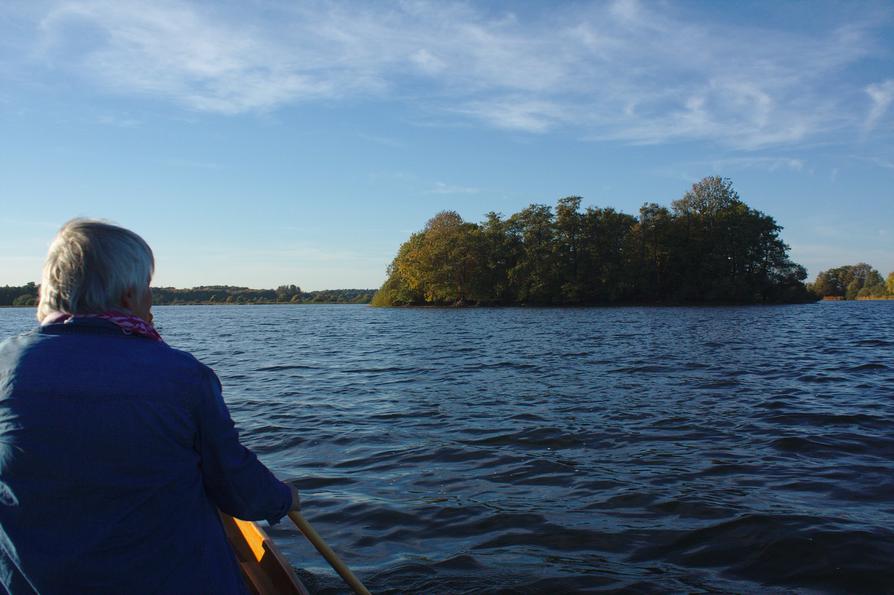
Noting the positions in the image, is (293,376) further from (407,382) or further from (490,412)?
(490,412)

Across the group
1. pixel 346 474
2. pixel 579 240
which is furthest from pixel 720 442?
pixel 579 240

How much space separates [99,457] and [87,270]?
0.68 m

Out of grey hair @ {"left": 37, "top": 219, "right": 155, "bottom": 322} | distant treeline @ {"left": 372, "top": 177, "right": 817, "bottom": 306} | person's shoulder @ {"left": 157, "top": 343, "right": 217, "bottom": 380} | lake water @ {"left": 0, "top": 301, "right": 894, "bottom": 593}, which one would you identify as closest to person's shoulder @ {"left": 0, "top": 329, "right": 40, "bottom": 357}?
Answer: grey hair @ {"left": 37, "top": 219, "right": 155, "bottom": 322}

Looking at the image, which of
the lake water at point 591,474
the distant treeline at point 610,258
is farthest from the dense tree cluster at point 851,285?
the lake water at point 591,474

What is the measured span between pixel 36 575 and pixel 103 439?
0.56 m

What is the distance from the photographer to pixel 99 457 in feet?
6.50

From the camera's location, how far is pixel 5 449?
2.00m

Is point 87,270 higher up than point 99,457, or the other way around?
point 87,270

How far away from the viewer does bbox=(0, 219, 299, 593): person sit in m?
1.96

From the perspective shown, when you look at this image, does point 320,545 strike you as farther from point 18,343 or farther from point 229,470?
point 18,343

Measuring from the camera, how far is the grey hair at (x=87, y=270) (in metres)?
2.18

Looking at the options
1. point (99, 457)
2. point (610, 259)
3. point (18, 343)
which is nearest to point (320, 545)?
point (99, 457)

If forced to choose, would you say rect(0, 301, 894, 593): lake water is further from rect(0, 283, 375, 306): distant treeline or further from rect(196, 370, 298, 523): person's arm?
rect(0, 283, 375, 306): distant treeline

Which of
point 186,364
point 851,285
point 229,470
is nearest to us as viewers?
point 186,364
